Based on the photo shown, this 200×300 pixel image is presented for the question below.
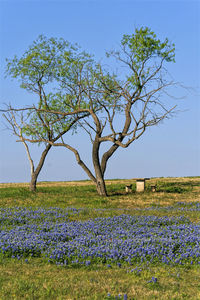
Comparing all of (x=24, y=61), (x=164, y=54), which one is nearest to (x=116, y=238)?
(x=164, y=54)

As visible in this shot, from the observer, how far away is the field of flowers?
9.90 meters

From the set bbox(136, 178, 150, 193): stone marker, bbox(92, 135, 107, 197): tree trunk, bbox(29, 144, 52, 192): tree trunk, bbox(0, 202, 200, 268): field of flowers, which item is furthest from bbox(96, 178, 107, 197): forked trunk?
bbox(0, 202, 200, 268): field of flowers

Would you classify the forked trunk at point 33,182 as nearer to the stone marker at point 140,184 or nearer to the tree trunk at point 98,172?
the tree trunk at point 98,172

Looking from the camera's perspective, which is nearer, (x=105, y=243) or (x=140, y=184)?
(x=105, y=243)

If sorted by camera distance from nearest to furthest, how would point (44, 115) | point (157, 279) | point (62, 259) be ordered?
point (157, 279) → point (62, 259) → point (44, 115)

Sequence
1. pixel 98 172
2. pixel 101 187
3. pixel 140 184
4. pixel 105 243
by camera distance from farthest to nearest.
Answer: pixel 140 184
pixel 98 172
pixel 101 187
pixel 105 243

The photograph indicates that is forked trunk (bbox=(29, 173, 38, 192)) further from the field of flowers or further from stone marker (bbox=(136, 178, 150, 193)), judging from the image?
the field of flowers

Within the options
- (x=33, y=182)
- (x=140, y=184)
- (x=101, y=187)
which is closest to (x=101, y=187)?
(x=101, y=187)

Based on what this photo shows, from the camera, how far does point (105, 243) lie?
1109 cm

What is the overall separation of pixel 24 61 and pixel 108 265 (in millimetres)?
28101

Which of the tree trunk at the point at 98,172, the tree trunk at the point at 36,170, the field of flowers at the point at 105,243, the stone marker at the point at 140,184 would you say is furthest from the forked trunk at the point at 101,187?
the field of flowers at the point at 105,243

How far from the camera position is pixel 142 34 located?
2834 centimetres

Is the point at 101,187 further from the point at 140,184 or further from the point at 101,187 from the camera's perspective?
the point at 140,184

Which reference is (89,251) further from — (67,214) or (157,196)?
(157,196)
